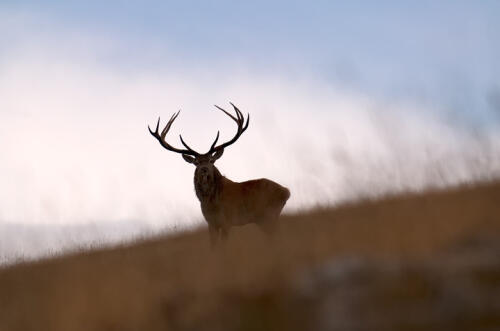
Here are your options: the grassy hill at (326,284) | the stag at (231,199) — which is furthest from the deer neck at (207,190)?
the grassy hill at (326,284)

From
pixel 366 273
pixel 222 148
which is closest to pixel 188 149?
pixel 222 148

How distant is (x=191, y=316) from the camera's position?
14.7ft

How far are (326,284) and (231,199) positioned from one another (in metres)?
5.79

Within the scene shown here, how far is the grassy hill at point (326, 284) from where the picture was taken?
4.01 metres

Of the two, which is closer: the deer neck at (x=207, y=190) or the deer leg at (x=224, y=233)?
the deer leg at (x=224, y=233)

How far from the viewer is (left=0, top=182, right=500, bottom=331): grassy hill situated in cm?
401

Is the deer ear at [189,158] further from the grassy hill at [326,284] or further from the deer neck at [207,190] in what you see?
the grassy hill at [326,284]

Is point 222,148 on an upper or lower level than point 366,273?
upper

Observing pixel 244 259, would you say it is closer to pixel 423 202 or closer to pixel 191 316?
pixel 191 316

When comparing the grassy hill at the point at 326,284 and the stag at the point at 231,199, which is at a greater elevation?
the stag at the point at 231,199

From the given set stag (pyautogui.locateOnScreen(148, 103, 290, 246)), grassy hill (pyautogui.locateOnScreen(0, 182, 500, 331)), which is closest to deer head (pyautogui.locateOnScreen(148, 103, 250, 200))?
stag (pyautogui.locateOnScreen(148, 103, 290, 246))

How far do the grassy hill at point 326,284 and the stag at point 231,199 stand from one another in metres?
3.27

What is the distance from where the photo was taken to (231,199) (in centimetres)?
997

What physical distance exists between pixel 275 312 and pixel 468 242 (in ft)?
4.17
